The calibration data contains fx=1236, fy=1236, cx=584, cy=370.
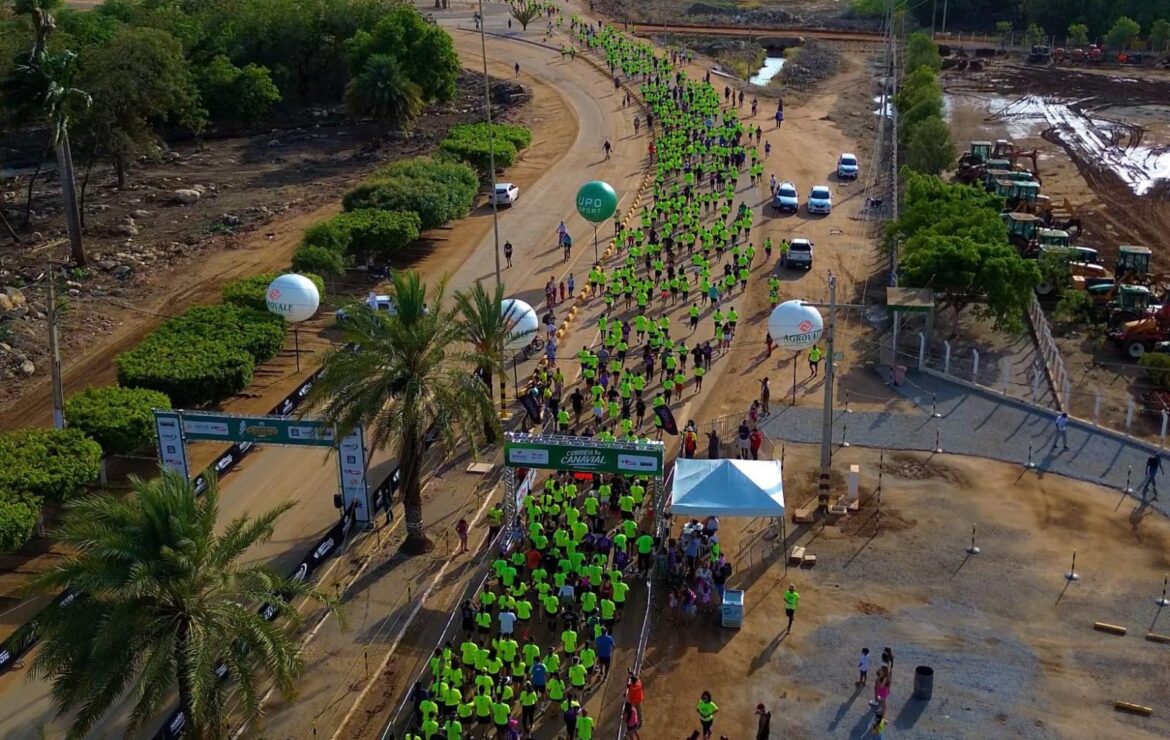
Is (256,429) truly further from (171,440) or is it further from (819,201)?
(819,201)

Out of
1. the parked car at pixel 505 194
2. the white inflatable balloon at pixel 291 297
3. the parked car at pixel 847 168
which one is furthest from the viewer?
the parked car at pixel 847 168

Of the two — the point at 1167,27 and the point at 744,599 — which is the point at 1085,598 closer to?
the point at 744,599

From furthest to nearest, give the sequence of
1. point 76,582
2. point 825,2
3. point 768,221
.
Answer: point 825,2
point 768,221
point 76,582

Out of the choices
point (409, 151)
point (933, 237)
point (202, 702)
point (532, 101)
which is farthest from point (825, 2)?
point (202, 702)

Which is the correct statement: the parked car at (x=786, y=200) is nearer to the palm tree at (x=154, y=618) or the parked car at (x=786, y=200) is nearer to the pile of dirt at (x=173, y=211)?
the pile of dirt at (x=173, y=211)

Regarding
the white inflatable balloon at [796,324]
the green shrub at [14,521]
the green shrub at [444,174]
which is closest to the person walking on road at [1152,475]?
the white inflatable balloon at [796,324]
